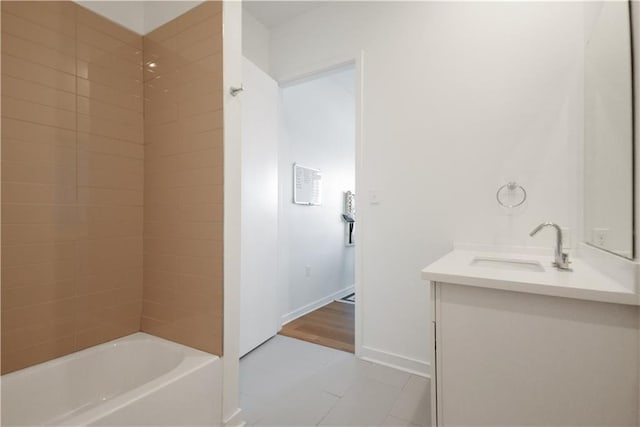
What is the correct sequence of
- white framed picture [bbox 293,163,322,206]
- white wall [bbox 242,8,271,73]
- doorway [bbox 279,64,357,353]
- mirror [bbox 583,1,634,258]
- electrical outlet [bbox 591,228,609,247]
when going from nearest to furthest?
mirror [bbox 583,1,634,258] → electrical outlet [bbox 591,228,609,247] → white wall [bbox 242,8,271,73] → doorway [bbox 279,64,357,353] → white framed picture [bbox 293,163,322,206]

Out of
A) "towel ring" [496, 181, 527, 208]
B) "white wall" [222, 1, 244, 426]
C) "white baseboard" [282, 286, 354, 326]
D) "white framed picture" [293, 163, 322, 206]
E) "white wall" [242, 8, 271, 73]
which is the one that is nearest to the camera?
"white wall" [222, 1, 244, 426]

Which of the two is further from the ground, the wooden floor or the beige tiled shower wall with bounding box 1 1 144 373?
the beige tiled shower wall with bounding box 1 1 144 373

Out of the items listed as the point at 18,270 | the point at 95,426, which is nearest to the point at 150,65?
the point at 18,270

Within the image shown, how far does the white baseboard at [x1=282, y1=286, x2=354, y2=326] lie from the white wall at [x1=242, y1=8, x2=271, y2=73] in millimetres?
2335

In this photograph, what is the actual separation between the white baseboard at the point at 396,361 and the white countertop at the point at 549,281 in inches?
39.3

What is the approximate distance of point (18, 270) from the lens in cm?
128

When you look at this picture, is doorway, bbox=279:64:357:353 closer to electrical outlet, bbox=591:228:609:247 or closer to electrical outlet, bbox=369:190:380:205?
electrical outlet, bbox=369:190:380:205

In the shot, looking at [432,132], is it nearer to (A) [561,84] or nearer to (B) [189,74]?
(A) [561,84]

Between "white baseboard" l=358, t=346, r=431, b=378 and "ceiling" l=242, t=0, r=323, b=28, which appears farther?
"ceiling" l=242, t=0, r=323, b=28

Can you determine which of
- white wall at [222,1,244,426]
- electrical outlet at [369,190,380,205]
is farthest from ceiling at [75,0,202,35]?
electrical outlet at [369,190,380,205]

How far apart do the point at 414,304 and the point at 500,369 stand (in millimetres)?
944

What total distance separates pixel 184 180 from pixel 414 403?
176 centimetres

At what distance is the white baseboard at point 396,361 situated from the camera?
1.90 meters

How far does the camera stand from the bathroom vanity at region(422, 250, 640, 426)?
0.87 meters
